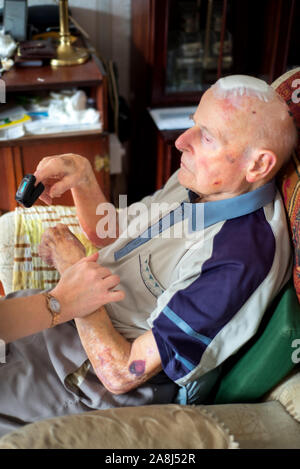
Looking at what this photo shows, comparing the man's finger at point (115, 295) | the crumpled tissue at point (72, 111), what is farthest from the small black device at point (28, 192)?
the crumpled tissue at point (72, 111)

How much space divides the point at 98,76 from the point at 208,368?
126cm

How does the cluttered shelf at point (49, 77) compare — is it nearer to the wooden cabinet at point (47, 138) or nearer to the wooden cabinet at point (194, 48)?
the wooden cabinet at point (47, 138)

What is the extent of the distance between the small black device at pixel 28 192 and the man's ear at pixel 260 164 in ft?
A: 1.58

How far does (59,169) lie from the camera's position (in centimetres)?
131

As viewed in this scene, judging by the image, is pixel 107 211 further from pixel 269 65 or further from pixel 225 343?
pixel 269 65

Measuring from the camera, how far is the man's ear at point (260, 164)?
3.41 ft

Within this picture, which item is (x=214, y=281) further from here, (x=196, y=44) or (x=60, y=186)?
(x=196, y=44)

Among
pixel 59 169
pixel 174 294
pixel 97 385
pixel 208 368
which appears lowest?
pixel 97 385

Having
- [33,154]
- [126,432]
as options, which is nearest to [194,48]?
[33,154]

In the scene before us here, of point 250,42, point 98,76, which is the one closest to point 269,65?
point 250,42

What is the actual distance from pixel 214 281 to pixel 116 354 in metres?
0.26
